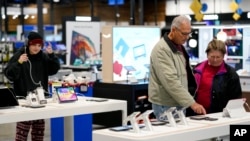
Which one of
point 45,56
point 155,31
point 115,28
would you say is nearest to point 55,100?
point 45,56

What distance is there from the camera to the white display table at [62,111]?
4.96m

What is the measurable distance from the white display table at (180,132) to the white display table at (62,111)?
1326mm

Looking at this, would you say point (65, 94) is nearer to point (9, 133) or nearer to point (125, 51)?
point (125, 51)

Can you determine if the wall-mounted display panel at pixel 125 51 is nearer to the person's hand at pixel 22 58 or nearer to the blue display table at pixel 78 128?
the blue display table at pixel 78 128

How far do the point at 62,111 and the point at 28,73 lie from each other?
86 centimetres

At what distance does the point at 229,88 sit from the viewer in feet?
16.4

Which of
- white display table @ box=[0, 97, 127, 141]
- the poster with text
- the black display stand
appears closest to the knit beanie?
white display table @ box=[0, 97, 127, 141]

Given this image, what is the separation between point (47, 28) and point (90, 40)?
36.1ft

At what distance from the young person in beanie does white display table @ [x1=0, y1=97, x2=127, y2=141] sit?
397 millimetres

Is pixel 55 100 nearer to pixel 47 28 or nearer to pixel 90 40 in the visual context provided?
pixel 90 40

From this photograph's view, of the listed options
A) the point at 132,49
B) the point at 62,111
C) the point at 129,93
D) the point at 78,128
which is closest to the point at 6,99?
the point at 62,111

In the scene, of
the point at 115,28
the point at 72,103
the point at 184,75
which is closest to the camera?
the point at 184,75

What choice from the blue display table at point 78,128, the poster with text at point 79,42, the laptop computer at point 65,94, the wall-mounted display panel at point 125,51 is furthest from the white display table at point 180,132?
the poster with text at point 79,42

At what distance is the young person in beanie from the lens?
5867mm
